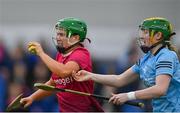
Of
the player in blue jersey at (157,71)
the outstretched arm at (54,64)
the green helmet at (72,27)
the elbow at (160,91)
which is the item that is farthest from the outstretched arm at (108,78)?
the elbow at (160,91)

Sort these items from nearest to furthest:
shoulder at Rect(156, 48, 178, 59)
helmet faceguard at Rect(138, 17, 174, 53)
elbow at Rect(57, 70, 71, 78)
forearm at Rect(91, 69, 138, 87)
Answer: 1. shoulder at Rect(156, 48, 178, 59)
2. helmet faceguard at Rect(138, 17, 174, 53)
3. elbow at Rect(57, 70, 71, 78)
4. forearm at Rect(91, 69, 138, 87)

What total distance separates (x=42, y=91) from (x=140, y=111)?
4197 mm

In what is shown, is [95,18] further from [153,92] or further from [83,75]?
[153,92]

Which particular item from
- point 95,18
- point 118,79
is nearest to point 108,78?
point 118,79

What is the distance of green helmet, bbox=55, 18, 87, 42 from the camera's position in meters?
10.9

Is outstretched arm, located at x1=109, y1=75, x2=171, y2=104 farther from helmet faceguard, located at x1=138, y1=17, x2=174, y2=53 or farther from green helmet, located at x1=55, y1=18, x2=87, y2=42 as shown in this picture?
green helmet, located at x1=55, y1=18, x2=87, y2=42

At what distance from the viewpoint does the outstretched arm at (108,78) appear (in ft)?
34.6

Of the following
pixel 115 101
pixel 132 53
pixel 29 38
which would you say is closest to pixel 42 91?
pixel 115 101

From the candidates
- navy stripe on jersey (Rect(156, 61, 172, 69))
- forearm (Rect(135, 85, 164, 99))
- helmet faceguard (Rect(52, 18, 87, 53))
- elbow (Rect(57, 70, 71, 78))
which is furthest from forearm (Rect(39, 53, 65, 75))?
navy stripe on jersey (Rect(156, 61, 172, 69))

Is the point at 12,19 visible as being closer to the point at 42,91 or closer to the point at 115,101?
the point at 42,91

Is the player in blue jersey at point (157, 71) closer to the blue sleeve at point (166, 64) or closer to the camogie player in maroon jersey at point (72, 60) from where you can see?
the blue sleeve at point (166, 64)

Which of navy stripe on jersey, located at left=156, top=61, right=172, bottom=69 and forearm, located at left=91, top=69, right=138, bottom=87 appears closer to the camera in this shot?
navy stripe on jersey, located at left=156, top=61, right=172, bottom=69

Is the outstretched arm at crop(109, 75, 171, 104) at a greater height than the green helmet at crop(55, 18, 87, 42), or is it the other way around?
the green helmet at crop(55, 18, 87, 42)

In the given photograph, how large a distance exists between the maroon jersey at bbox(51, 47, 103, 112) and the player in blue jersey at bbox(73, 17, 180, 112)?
12.7 inches
